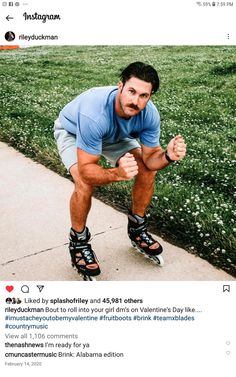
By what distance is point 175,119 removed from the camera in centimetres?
567

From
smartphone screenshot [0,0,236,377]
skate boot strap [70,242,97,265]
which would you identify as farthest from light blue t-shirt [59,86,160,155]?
skate boot strap [70,242,97,265]

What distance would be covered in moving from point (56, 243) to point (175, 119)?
2.99 meters

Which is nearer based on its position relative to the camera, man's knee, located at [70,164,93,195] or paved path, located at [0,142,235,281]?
man's knee, located at [70,164,93,195]

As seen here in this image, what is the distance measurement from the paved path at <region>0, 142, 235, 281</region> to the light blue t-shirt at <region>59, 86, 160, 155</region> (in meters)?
0.74

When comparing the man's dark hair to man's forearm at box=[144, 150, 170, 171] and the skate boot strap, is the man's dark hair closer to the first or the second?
man's forearm at box=[144, 150, 170, 171]

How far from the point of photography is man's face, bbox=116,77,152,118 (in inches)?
99.1
